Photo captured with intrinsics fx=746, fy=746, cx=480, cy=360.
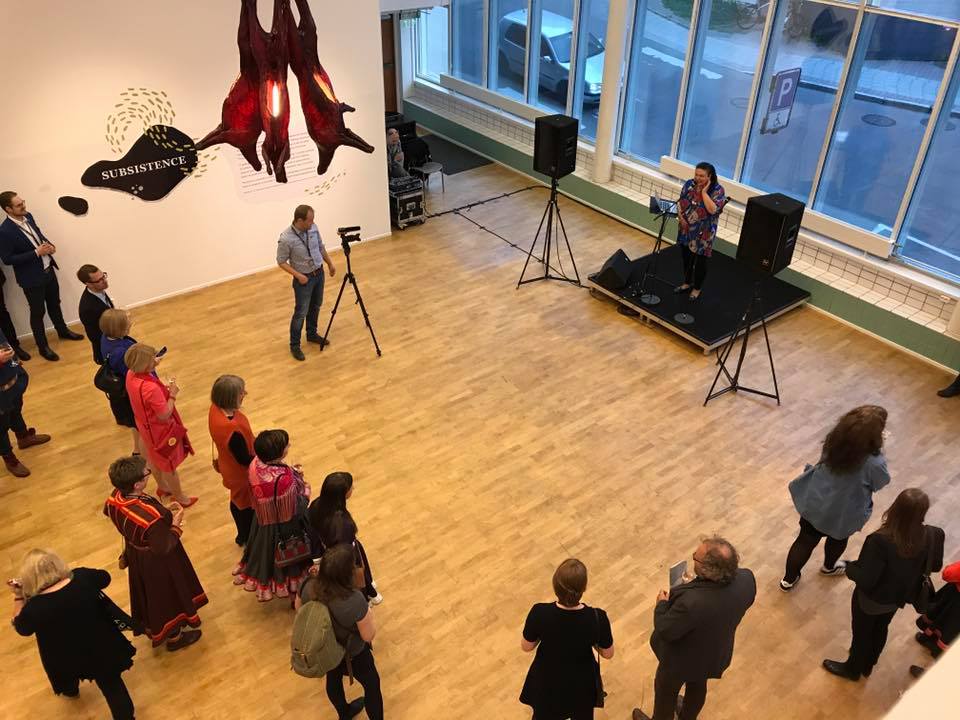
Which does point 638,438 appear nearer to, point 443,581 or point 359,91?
point 443,581

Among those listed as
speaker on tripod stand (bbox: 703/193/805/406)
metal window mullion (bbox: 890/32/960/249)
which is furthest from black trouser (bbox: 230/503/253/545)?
metal window mullion (bbox: 890/32/960/249)

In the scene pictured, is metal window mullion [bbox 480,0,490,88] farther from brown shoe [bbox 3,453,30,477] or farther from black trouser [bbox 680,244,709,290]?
brown shoe [bbox 3,453,30,477]

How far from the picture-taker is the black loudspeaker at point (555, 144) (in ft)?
24.0

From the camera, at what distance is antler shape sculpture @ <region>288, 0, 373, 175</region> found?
575 cm

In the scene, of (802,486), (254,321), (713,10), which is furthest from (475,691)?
(713,10)

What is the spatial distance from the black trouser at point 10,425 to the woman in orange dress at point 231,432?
1938 mm

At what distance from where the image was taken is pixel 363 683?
355 cm

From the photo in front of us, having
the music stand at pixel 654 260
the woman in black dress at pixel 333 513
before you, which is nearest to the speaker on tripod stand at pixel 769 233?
the music stand at pixel 654 260

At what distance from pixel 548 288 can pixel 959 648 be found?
6.68 metres

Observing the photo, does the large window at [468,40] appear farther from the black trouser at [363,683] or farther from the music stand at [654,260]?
the black trouser at [363,683]

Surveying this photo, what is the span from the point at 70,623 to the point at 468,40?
34.6ft

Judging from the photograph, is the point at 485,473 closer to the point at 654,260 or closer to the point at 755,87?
the point at 654,260

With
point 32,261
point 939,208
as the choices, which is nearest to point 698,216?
point 939,208

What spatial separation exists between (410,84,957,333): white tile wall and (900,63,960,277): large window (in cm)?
37
